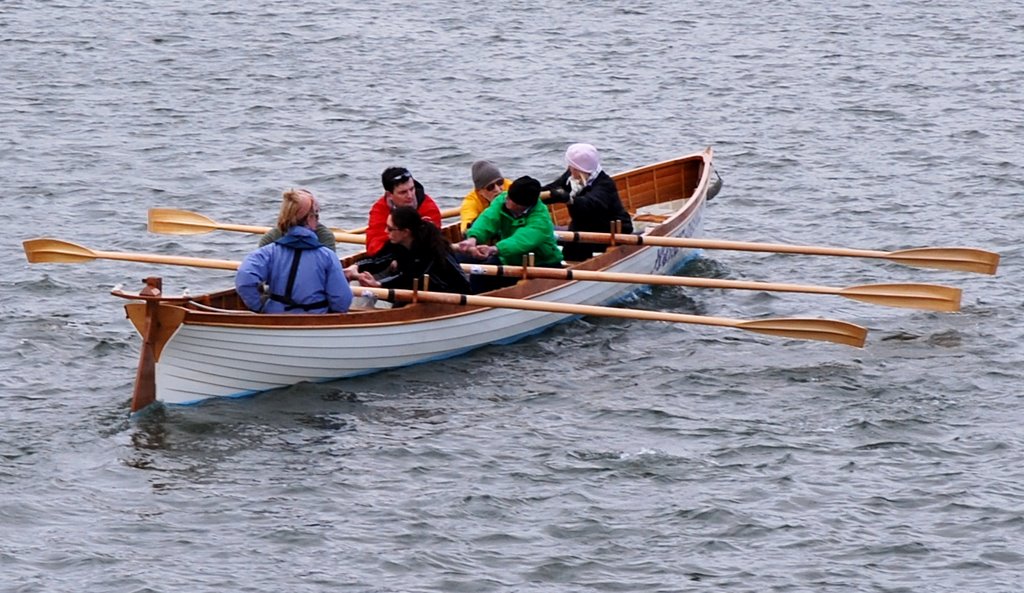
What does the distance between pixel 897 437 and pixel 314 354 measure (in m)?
5.02

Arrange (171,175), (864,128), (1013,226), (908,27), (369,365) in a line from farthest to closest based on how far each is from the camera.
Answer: (908,27) < (864,128) < (171,175) < (1013,226) < (369,365)

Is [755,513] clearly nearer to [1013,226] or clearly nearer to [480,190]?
[480,190]

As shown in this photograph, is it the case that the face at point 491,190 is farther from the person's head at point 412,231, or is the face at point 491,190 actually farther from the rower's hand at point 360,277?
the rower's hand at point 360,277

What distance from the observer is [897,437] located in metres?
14.5

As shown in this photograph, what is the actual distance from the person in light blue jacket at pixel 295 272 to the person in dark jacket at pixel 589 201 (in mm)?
3573

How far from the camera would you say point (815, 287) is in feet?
56.3

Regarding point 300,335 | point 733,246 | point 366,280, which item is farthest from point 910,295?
point 300,335

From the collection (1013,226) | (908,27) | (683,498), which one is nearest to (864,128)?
(1013,226)

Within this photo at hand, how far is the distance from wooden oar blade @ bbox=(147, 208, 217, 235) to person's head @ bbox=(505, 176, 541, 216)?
3.86 metres

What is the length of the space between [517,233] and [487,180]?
2.64ft

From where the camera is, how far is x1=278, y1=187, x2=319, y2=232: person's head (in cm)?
1426

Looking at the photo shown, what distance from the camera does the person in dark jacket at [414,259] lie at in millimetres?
15477

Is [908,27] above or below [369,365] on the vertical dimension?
above

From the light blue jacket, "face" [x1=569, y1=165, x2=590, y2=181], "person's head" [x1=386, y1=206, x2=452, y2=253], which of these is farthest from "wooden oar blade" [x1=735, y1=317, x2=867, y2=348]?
the light blue jacket
